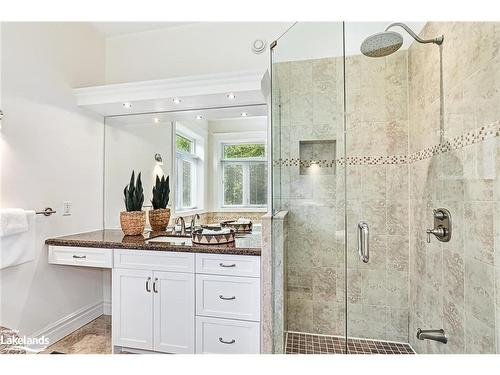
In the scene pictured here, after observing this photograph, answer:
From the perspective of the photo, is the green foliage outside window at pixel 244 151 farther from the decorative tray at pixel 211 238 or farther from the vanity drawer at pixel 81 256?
the vanity drawer at pixel 81 256

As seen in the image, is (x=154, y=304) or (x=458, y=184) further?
(x=154, y=304)

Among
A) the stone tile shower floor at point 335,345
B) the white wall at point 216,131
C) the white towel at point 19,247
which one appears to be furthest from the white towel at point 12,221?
the stone tile shower floor at point 335,345

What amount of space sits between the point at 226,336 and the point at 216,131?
59.9 inches

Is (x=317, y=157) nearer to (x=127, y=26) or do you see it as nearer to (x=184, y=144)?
(x=184, y=144)

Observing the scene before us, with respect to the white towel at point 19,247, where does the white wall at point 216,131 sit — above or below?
above

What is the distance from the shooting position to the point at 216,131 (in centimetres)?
237

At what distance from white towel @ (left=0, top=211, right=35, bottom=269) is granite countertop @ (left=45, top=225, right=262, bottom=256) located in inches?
7.4

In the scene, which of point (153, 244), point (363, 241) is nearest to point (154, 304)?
point (153, 244)

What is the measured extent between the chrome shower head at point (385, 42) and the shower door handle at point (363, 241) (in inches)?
45.7

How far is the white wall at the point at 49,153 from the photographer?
1.81 meters

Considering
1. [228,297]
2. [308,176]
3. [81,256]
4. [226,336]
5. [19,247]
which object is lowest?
[226,336]

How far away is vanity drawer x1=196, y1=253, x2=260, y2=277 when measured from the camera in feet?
5.48
